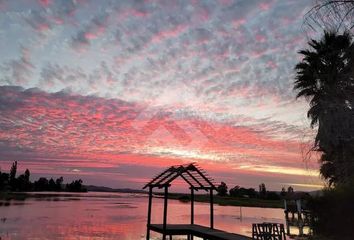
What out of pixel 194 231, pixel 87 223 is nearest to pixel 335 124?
pixel 194 231

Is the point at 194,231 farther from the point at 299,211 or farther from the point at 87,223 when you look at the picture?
the point at 87,223

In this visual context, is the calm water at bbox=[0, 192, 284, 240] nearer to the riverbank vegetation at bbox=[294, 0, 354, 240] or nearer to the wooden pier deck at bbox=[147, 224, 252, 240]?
the wooden pier deck at bbox=[147, 224, 252, 240]

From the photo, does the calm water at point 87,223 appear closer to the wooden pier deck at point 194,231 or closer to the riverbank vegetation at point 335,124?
the wooden pier deck at point 194,231

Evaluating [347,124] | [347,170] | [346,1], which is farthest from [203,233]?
[346,1]

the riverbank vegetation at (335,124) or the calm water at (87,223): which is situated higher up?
the riverbank vegetation at (335,124)

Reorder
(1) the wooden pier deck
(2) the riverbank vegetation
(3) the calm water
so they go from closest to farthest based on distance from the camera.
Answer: (2) the riverbank vegetation < (1) the wooden pier deck < (3) the calm water

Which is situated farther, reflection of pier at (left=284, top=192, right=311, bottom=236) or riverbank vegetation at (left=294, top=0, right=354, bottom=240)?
reflection of pier at (left=284, top=192, right=311, bottom=236)

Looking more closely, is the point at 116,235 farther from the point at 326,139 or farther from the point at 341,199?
the point at 326,139

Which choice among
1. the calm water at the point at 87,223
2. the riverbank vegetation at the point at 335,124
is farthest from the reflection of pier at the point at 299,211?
the riverbank vegetation at the point at 335,124

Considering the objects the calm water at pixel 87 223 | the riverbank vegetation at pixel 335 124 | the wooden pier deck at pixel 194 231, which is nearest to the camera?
the riverbank vegetation at pixel 335 124

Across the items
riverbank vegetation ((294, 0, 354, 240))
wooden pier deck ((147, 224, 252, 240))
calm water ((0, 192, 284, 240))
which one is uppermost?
riverbank vegetation ((294, 0, 354, 240))

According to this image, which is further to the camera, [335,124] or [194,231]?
[194,231]

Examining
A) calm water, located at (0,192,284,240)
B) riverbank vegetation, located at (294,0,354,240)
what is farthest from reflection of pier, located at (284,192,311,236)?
riverbank vegetation, located at (294,0,354,240)

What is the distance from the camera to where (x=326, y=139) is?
418 inches
